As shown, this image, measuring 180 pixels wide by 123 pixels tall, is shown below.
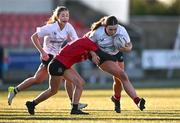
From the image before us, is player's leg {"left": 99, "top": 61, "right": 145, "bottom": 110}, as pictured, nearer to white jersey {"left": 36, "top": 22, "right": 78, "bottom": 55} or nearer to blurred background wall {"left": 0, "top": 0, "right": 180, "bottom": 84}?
white jersey {"left": 36, "top": 22, "right": 78, "bottom": 55}

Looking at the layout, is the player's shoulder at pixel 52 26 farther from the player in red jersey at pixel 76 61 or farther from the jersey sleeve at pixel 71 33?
the player in red jersey at pixel 76 61

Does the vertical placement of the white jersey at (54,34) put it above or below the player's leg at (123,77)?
above

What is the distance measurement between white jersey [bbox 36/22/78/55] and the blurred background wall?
17.7 metres

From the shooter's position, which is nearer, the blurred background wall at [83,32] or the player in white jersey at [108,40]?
the player in white jersey at [108,40]

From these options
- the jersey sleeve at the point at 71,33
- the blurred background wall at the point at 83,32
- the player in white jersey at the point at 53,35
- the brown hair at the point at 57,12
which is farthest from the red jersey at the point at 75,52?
the blurred background wall at the point at 83,32

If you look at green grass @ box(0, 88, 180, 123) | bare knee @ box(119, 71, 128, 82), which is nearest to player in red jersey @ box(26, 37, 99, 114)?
bare knee @ box(119, 71, 128, 82)

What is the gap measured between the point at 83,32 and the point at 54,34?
23.0m

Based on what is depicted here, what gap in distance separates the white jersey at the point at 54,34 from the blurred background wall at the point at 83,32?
17.7 meters

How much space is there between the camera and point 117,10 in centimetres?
4184

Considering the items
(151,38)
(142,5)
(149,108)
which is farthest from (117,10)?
(149,108)

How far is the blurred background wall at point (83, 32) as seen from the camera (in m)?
34.8

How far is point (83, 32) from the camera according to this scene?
37.6m

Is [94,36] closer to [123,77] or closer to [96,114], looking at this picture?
[123,77]

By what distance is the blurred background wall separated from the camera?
34781mm
